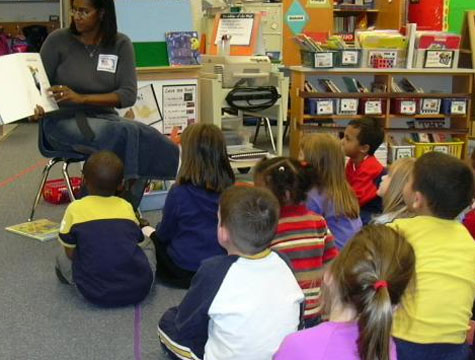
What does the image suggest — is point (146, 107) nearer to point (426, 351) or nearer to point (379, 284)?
point (426, 351)

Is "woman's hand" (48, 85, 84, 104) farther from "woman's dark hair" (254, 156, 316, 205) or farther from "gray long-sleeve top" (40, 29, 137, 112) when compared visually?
"woman's dark hair" (254, 156, 316, 205)

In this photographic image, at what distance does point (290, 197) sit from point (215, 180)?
0.50m

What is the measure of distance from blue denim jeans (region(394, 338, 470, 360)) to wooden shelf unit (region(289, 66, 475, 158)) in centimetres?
306

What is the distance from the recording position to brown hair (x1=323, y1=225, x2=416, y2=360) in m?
1.14

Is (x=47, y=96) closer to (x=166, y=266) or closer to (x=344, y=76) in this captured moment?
(x=166, y=266)

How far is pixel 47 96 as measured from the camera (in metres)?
3.25

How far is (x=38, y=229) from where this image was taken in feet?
11.1

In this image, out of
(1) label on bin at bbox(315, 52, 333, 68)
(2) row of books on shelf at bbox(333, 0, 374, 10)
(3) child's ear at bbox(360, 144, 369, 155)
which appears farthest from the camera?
(2) row of books on shelf at bbox(333, 0, 374, 10)

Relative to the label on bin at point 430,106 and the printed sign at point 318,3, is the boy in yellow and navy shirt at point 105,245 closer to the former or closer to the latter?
the label on bin at point 430,106

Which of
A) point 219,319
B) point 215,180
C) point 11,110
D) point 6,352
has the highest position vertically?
point 11,110

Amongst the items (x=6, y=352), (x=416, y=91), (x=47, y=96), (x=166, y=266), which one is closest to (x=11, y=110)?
(x=47, y=96)

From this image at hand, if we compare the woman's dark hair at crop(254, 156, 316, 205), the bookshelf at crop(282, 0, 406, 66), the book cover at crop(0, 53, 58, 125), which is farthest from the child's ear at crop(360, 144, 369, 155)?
the bookshelf at crop(282, 0, 406, 66)

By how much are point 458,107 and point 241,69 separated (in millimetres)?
1873

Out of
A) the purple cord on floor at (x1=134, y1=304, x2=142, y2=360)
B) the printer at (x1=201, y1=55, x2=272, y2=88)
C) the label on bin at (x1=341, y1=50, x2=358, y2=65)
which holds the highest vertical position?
the label on bin at (x1=341, y1=50, x2=358, y2=65)
